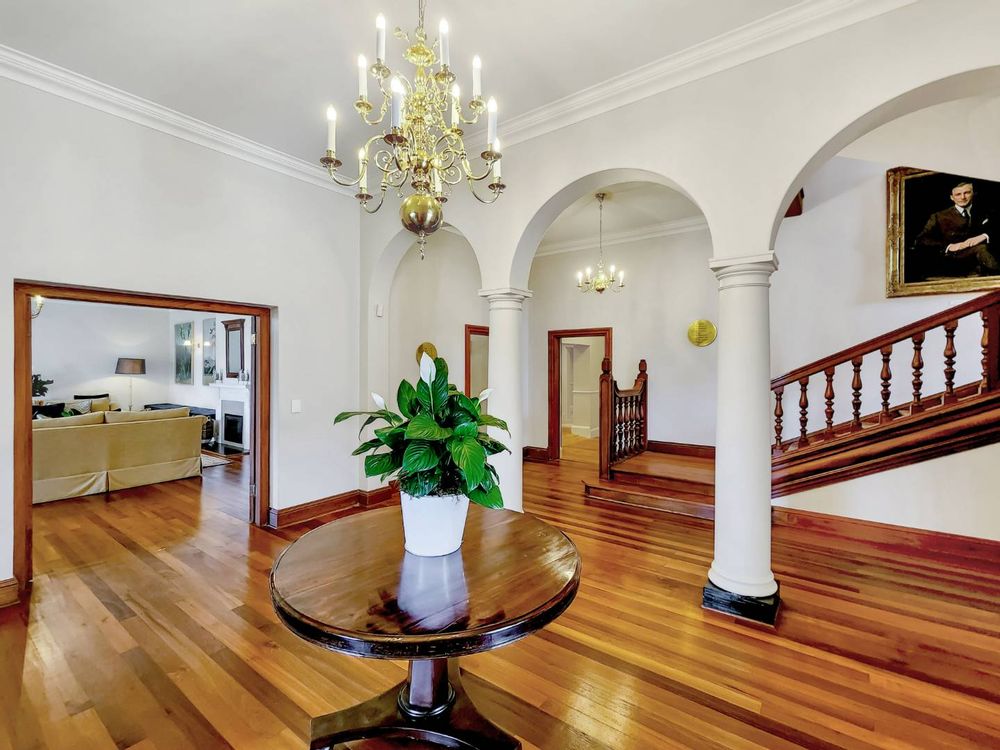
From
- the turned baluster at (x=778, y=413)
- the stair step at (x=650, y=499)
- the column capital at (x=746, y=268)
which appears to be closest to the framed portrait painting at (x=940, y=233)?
the turned baluster at (x=778, y=413)

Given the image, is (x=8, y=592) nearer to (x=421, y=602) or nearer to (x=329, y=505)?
(x=329, y=505)

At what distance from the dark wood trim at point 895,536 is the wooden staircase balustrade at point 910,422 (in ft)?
0.81

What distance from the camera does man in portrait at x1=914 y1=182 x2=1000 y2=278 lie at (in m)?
4.01

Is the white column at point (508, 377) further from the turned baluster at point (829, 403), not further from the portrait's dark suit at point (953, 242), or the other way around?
the portrait's dark suit at point (953, 242)

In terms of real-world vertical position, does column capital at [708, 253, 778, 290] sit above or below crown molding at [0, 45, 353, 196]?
below

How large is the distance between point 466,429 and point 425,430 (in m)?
0.14

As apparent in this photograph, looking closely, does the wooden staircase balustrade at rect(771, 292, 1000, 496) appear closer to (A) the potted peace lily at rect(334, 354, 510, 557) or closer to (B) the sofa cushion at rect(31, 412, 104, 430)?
(A) the potted peace lily at rect(334, 354, 510, 557)

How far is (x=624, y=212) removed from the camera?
5516 millimetres

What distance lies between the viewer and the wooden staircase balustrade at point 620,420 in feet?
16.5

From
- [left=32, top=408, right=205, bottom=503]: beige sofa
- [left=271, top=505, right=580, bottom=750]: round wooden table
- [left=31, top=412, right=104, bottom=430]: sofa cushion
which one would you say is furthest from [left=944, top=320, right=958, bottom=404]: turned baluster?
[left=31, top=412, right=104, bottom=430]: sofa cushion

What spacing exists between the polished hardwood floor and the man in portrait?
8.40 feet

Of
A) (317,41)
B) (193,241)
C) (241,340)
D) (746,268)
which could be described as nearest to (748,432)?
(746,268)

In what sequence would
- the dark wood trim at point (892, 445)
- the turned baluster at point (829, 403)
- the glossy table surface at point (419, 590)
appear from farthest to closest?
the turned baluster at point (829, 403), the dark wood trim at point (892, 445), the glossy table surface at point (419, 590)

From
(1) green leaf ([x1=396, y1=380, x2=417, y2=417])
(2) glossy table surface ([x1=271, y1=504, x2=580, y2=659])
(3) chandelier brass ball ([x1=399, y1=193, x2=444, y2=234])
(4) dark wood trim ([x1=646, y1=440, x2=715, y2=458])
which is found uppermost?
(3) chandelier brass ball ([x1=399, y1=193, x2=444, y2=234])
